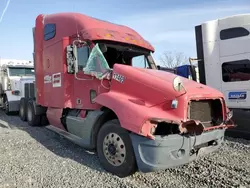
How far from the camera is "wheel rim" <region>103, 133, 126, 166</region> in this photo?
446 cm

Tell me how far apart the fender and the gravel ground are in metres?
0.97

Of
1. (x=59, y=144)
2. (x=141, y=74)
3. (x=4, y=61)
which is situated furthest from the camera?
(x=4, y=61)

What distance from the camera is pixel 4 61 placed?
45.6 feet

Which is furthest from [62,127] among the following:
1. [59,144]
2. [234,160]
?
[234,160]

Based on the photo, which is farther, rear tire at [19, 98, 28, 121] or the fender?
rear tire at [19, 98, 28, 121]

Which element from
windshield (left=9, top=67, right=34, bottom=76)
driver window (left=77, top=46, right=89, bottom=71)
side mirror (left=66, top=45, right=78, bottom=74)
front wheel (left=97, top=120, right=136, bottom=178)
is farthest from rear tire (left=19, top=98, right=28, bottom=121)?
front wheel (left=97, top=120, right=136, bottom=178)

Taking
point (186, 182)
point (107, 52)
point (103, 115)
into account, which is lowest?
point (186, 182)

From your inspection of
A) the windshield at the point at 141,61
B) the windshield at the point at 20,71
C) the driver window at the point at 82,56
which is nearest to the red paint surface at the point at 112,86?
the driver window at the point at 82,56

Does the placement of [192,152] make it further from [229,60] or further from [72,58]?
[229,60]

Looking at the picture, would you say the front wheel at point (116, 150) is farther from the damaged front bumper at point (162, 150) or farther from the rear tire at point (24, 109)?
the rear tire at point (24, 109)

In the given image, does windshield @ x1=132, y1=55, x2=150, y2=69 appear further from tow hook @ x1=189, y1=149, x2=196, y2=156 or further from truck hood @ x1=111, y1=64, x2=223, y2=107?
tow hook @ x1=189, y1=149, x2=196, y2=156

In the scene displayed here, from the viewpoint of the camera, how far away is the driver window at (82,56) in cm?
562

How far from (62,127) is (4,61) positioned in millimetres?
8966

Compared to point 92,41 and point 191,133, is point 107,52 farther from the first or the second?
point 191,133
